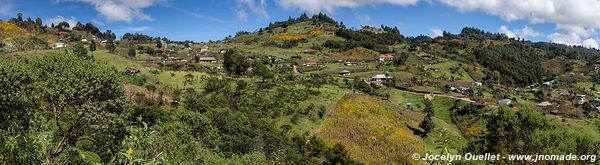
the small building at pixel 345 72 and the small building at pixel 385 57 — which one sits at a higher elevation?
the small building at pixel 385 57

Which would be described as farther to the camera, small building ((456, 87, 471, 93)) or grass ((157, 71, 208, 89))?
small building ((456, 87, 471, 93))

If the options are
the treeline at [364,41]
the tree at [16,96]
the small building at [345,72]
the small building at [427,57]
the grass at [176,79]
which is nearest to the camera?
the tree at [16,96]

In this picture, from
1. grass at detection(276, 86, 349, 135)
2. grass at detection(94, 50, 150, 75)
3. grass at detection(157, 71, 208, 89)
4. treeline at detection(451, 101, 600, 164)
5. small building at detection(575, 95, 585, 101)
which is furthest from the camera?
small building at detection(575, 95, 585, 101)

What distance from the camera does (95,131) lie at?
58.1 ft

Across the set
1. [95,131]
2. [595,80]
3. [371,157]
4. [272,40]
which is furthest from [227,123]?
[595,80]

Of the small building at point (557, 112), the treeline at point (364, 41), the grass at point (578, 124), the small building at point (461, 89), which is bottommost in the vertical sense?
the grass at point (578, 124)

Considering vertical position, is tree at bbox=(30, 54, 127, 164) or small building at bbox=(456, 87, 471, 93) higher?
tree at bbox=(30, 54, 127, 164)

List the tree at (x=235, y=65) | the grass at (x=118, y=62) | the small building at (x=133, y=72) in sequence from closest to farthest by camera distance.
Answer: the small building at (x=133, y=72) < the grass at (x=118, y=62) < the tree at (x=235, y=65)

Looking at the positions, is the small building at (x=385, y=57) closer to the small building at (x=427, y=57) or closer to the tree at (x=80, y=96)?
the small building at (x=427, y=57)

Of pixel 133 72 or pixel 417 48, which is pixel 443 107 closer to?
pixel 133 72

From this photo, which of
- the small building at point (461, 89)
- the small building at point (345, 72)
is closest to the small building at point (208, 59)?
the small building at point (345, 72)

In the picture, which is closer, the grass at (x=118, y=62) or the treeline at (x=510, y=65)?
the grass at (x=118, y=62)

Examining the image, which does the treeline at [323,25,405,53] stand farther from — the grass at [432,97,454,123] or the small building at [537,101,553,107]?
the grass at [432,97,454,123]

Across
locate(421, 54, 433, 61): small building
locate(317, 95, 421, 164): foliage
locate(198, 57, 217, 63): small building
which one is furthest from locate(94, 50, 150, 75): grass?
locate(421, 54, 433, 61): small building
